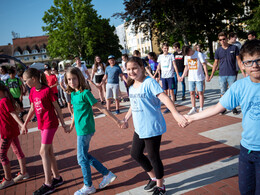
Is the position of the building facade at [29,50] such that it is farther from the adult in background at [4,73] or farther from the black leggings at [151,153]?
the black leggings at [151,153]

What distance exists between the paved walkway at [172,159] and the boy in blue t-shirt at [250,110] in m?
0.97

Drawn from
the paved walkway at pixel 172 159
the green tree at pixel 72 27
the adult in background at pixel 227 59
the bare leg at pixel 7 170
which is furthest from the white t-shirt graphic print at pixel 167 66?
the green tree at pixel 72 27

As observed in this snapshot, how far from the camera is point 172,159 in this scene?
12.8 ft

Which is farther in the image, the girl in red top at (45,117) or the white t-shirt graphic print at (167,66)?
the white t-shirt graphic print at (167,66)

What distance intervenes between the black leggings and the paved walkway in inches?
17.0

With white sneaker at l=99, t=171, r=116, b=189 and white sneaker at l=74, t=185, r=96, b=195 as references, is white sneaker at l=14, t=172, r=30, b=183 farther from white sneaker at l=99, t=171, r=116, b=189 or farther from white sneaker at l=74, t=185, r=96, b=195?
white sneaker at l=99, t=171, r=116, b=189

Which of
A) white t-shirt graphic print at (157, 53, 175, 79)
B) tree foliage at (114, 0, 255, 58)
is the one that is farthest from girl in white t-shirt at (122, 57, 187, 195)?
tree foliage at (114, 0, 255, 58)

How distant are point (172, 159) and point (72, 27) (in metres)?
43.7

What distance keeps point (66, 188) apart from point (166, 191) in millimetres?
1535

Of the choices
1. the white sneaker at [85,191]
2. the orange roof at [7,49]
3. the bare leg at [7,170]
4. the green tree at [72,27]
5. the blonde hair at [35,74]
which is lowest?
the white sneaker at [85,191]

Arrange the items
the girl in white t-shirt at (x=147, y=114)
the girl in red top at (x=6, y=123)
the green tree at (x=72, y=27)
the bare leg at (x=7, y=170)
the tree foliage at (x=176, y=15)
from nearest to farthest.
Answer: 1. the girl in white t-shirt at (x=147, y=114)
2. the girl in red top at (x=6, y=123)
3. the bare leg at (x=7, y=170)
4. the tree foliage at (x=176, y=15)
5. the green tree at (x=72, y=27)

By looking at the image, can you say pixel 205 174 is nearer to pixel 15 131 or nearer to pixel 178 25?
pixel 15 131

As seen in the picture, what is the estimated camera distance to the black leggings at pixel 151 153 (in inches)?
104

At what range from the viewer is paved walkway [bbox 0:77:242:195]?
310 cm
